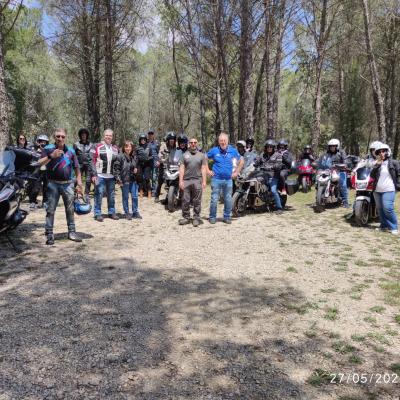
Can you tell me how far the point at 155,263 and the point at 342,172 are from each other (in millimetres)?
6812

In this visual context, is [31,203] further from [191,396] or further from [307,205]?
[191,396]

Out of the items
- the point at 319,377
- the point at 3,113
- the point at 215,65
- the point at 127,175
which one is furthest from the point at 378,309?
the point at 215,65

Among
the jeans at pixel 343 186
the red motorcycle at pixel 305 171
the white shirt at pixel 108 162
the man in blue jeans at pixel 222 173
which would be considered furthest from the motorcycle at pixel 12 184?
the red motorcycle at pixel 305 171

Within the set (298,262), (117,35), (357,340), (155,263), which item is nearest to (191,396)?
(357,340)

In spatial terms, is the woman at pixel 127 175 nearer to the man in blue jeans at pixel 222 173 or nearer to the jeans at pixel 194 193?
the jeans at pixel 194 193

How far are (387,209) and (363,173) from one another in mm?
998

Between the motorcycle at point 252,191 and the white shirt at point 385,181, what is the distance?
2.70 m

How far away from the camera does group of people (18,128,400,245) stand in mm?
6773

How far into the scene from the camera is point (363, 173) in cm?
852

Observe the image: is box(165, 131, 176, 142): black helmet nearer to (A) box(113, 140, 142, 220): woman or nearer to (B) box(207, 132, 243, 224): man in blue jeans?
(A) box(113, 140, 142, 220): woman

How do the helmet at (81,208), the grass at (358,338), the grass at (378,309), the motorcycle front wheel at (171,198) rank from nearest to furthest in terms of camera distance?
the grass at (358,338) < the grass at (378,309) < the helmet at (81,208) < the motorcycle front wheel at (171,198)

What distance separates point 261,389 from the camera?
9.61 ft

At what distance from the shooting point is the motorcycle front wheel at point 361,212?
850 centimetres

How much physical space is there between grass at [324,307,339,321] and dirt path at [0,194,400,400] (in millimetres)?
22
